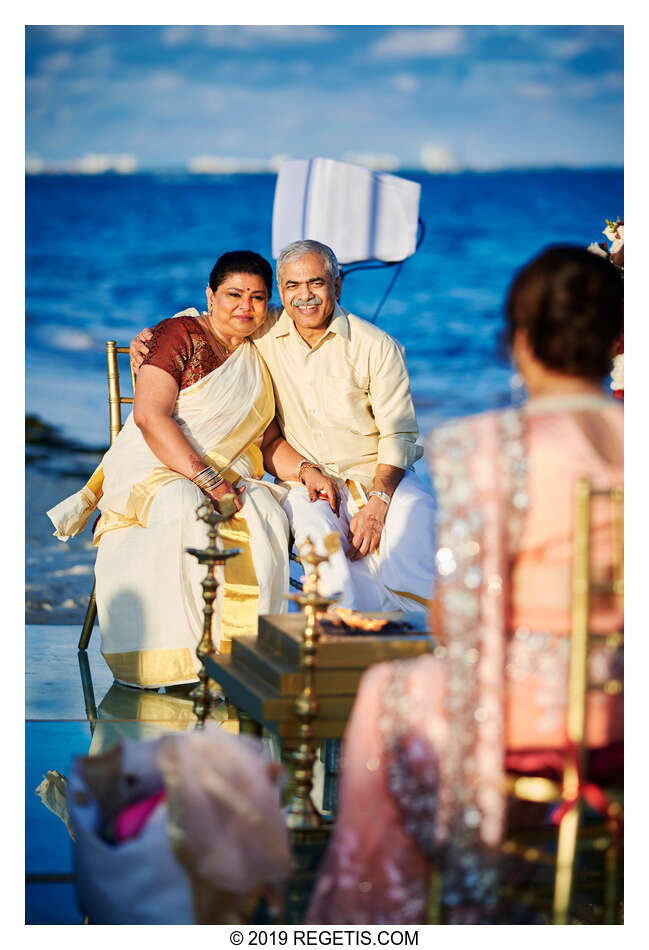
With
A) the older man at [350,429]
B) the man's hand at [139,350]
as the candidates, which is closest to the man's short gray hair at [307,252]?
the older man at [350,429]

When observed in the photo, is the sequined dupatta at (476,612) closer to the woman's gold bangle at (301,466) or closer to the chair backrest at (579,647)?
the chair backrest at (579,647)

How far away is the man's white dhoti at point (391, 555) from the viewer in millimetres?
4141

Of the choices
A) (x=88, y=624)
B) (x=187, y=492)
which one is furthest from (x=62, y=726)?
(x=88, y=624)

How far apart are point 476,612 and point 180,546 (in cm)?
227

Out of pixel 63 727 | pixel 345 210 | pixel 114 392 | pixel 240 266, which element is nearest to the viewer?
pixel 63 727

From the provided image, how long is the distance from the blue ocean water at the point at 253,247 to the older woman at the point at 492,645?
36.9 feet

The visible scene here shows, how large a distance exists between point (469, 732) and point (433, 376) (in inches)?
472

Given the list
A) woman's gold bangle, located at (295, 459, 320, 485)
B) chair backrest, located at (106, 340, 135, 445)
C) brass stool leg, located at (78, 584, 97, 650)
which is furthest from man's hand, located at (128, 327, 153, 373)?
brass stool leg, located at (78, 584, 97, 650)

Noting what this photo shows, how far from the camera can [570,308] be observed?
2.10 m

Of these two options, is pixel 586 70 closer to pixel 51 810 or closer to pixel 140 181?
pixel 140 181

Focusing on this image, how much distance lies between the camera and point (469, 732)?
2.02 metres

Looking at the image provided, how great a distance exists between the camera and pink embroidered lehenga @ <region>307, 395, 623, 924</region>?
2016mm

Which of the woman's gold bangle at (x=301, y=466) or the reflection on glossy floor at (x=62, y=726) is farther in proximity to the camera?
the woman's gold bangle at (x=301, y=466)

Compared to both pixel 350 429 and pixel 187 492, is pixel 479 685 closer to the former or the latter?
pixel 187 492
